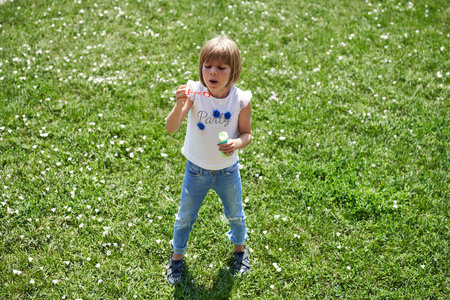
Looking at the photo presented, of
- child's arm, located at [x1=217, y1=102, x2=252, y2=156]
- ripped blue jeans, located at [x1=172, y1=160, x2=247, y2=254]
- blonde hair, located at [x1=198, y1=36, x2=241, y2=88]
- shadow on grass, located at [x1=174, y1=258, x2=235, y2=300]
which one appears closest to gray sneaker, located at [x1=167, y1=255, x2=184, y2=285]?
shadow on grass, located at [x1=174, y1=258, x2=235, y2=300]

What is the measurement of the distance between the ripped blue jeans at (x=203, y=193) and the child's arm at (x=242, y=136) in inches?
9.8

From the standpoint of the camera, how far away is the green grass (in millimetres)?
3574

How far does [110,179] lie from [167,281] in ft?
4.58

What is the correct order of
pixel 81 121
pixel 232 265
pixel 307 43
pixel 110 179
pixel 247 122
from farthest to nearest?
1. pixel 307 43
2. pixel 81 121
3. pixel 110 179
4. pixel 232 265
5. pixel 247 122

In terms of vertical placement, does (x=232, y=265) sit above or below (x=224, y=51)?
below

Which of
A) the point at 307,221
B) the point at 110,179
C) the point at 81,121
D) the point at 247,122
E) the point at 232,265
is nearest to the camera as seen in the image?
the point at 247,122

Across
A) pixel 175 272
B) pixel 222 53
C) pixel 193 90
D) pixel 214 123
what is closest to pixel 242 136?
pixel 214 123

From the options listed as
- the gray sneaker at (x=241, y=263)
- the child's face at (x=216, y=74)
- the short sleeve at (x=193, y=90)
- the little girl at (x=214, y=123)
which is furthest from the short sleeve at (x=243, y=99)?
the gray sneaker at (x=241, y=263)

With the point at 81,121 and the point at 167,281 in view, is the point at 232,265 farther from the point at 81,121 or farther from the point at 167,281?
the point at 81,121

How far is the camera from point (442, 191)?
4.27 metres

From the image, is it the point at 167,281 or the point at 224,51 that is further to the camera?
the point at 167,281

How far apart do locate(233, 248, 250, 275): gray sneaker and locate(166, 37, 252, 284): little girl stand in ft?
2.09

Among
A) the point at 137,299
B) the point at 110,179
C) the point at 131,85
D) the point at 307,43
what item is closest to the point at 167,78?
the point at 131,85

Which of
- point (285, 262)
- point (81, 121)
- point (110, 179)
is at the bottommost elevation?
point (285, 262)
